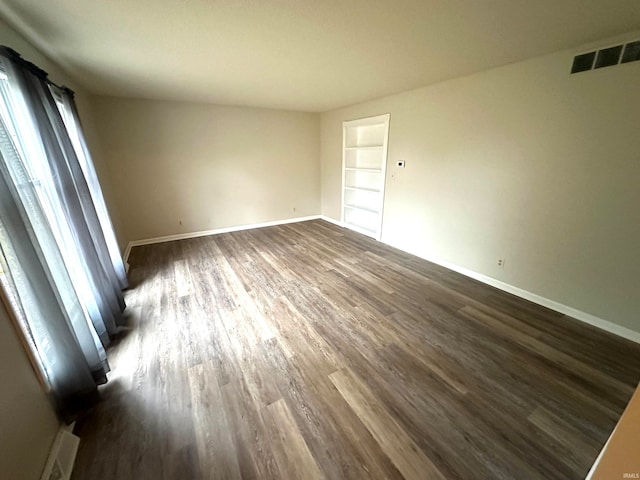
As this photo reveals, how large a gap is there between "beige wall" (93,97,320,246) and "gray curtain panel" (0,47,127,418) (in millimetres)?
2351

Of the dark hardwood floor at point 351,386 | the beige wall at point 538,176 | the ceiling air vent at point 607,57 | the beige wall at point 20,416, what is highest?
the ceiling air vent at point 607,57

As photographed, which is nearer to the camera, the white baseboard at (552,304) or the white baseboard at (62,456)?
the white baseboard at (62,456)

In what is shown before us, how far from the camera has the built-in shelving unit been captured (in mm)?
4548

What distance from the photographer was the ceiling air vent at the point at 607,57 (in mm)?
1903

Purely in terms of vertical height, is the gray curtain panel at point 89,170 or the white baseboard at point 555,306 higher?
the gray curtain panel at point 89,170

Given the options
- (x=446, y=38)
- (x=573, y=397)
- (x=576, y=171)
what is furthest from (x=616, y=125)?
(x=573, y=397)

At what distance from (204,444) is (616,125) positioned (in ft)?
12.7

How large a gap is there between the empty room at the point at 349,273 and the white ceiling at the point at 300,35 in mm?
26

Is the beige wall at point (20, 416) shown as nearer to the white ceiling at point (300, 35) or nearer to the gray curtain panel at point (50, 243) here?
the gray curtain panel at point (50, 243)

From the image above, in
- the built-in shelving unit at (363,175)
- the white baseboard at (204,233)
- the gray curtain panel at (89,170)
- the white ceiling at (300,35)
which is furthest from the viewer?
the built-in shelving unit at (363,175)

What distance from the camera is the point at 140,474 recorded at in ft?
4.05

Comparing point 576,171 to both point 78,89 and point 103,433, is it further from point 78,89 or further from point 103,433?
point 78,89

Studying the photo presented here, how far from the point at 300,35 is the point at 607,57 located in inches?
100

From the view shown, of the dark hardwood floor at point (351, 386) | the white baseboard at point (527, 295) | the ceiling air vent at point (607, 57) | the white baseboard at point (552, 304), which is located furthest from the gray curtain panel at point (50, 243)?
the ceiling air vent at point (607, 57)
